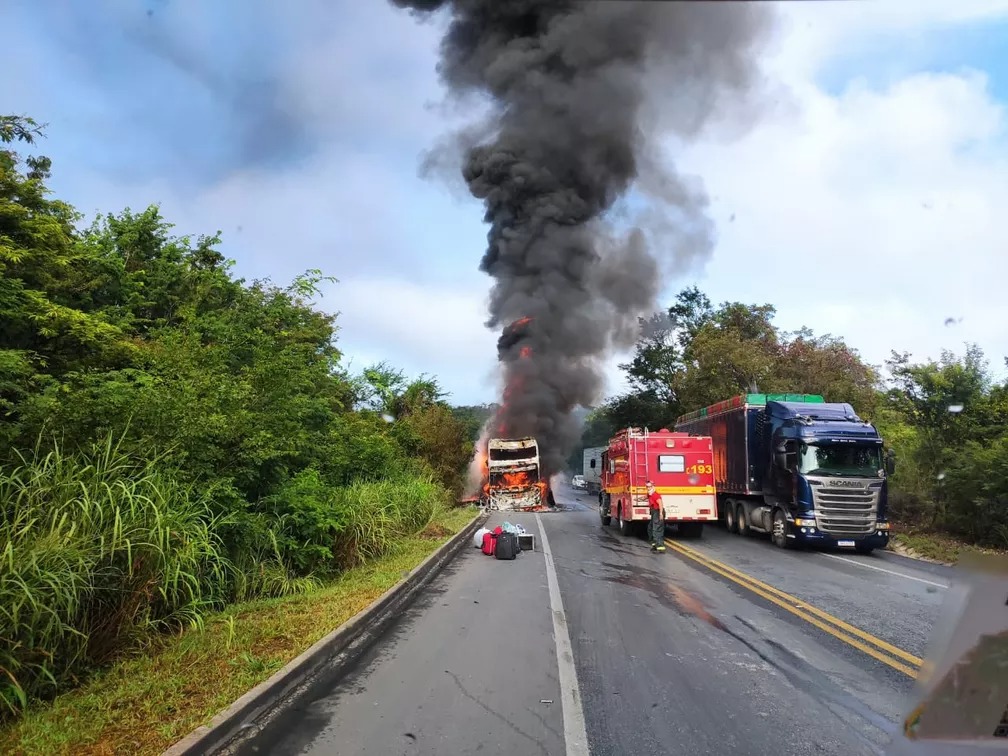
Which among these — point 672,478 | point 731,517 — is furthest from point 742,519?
point 672,478

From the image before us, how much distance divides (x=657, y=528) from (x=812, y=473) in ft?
11.7

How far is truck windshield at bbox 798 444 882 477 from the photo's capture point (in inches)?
564

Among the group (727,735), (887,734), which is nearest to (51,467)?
(727,735)

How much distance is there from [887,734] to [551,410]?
27.5m

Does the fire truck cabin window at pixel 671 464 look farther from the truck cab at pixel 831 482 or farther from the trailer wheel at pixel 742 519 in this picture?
the trailer wheel at pixel 742 519

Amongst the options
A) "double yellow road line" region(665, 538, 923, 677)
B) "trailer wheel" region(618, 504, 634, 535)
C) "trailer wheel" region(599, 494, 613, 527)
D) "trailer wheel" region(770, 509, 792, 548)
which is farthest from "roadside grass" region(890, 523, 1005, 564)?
"trailer wheel" region(599, 494, 613, 527)

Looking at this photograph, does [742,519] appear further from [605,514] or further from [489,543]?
[489,543]

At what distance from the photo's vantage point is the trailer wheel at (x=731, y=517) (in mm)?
18453

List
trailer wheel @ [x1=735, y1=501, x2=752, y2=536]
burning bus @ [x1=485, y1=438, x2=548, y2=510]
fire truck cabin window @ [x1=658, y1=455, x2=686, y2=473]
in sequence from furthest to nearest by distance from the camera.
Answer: burning bus @ [x1=485, y1=438, x2=548, y2=510], trailer wheel @ [x1=735, y1=501, x2=752, y2=536], fire truck cabin window @ [x1=658, y1=455, x2=686, y2=473]

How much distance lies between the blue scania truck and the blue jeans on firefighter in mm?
2919

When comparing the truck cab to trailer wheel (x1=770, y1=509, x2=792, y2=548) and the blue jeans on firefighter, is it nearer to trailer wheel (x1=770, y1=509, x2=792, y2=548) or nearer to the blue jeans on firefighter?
trailer wheel (x1=770, y1=509, x2=792, y2=548)

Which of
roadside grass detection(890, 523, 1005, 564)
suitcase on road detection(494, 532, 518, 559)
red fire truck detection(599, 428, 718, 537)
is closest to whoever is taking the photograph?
suitcase on road detection(494, 532, 518, 559)

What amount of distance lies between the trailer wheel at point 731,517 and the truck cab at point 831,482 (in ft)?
10.0

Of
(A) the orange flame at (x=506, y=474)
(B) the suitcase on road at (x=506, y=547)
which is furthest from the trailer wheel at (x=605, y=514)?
(B) the suitcase on road at (x=506, y=547)
